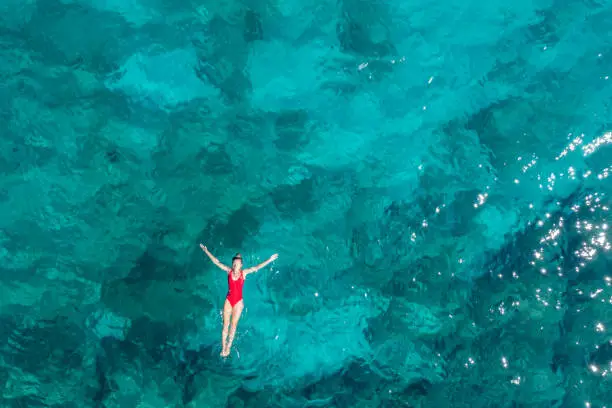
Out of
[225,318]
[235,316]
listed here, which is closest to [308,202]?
[235,316]

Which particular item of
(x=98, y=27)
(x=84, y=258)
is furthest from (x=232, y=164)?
(x=98, y=27)

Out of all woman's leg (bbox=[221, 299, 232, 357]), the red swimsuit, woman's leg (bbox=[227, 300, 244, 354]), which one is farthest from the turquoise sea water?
the red swimsuit

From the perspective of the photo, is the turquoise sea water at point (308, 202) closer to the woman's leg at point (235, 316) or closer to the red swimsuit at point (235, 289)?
the woman's leg at point (235, 316)

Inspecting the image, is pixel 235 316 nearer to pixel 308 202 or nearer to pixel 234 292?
pixel 234 292

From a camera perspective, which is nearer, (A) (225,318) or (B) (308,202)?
(A) (225,318)

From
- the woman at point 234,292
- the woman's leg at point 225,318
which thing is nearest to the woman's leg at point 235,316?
the woman at point 234,292

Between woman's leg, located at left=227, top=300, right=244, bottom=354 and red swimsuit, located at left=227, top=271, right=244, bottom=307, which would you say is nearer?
red swimsuit, located at left=227, top=271, right=244, bottom=307

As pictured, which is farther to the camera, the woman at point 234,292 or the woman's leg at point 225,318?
the woman's leg at point 225,318

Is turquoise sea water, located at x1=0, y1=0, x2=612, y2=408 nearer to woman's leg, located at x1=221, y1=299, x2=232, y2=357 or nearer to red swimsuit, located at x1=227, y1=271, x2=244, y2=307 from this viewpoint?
woman's leg, located at x1=221, y1=299, x2=232, y2=357

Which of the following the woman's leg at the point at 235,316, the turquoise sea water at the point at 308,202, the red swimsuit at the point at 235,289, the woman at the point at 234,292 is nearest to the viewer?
the woman at the point at 234,292
